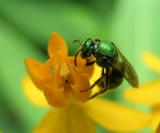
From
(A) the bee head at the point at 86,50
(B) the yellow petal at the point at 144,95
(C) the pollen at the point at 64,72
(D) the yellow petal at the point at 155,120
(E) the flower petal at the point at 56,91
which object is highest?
(A) the bee head at the point at 86,50

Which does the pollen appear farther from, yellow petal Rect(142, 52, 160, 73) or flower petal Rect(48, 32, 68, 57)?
yellow petal Rect(142, 52, 160, 73)

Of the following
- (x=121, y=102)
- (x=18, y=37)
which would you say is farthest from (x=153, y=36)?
(x=18, y=37)

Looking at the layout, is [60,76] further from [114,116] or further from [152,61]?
[152,61]

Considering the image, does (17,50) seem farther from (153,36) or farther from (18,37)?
(153,36)

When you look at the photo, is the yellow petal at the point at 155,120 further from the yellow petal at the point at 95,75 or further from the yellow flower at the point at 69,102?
the yellow petal at the point at 95,75

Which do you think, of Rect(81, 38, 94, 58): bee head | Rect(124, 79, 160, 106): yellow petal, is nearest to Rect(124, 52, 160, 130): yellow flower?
Rect(124, 79, 160, 106): yellow petal

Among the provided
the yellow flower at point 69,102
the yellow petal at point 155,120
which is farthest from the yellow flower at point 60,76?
the yellow petal at point 155,120

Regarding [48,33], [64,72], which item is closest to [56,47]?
[64,72]
